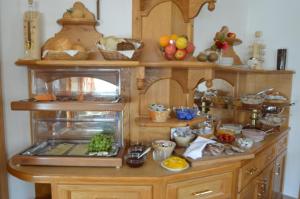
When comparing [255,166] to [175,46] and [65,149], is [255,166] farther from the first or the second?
[65,149]

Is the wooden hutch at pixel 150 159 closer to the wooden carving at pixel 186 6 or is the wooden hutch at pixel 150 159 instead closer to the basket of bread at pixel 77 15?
the wooden carving at pixel 186 6

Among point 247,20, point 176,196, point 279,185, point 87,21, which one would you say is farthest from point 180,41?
point 279,185

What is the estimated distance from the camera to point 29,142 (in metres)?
1.55

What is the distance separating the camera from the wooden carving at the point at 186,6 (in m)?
1.52

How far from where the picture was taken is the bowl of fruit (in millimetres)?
1411

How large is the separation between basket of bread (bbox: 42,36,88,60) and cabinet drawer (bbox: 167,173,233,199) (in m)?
0.87

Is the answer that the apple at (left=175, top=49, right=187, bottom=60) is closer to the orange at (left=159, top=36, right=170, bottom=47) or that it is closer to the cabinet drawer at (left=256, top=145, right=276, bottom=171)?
the orange at (left=159, top=36, right=170, bottom=47)

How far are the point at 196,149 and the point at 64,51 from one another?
0.96 meters

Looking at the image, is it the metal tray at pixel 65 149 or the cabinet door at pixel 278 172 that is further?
the cabinet door at pixel 278 172

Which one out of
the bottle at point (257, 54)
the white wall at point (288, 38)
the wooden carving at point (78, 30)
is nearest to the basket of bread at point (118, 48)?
the wooden carving at point (78, 30)

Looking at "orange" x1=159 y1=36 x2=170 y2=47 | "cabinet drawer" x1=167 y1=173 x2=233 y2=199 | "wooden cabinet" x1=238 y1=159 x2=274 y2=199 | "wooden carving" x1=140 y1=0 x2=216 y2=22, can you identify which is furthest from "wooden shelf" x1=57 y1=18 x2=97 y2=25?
"wooden cabinet" x1=238 y1=159 x2=274 y2=199

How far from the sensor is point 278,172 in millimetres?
2230

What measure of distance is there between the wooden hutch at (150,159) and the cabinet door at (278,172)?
0.20m

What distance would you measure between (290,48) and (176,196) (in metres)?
2.01
